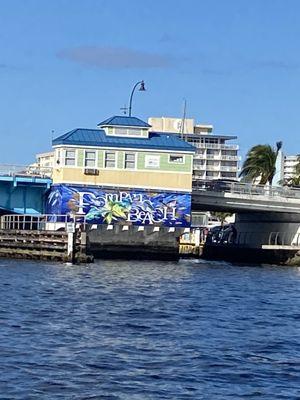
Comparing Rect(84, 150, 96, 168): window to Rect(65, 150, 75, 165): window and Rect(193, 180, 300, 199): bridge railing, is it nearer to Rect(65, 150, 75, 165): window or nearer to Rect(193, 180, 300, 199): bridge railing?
Rect(65, 150, 75, 165): window

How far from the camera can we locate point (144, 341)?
2803 centimetres

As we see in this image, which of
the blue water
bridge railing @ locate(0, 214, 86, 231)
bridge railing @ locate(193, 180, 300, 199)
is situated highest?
bridge railing @ locate(193, 180, 300, 199)

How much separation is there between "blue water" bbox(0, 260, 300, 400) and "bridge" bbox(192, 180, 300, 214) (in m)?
33.3

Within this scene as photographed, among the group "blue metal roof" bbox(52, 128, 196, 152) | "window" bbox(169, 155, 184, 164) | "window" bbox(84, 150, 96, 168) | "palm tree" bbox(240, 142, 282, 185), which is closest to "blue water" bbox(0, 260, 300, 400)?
"window" bbox(84, 150, 96, 168)

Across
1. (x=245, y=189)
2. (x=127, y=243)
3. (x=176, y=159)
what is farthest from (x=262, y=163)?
(x=127, y=243)

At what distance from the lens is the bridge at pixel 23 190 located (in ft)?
257

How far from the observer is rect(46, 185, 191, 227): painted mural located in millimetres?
78500

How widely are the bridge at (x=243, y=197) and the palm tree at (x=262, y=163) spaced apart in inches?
1310

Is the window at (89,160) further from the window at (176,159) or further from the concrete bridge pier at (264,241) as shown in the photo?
the concrete bridge pier at (264,241)

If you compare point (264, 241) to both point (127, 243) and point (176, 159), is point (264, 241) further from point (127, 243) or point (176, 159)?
point (127, 243)

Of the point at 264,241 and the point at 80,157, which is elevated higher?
the point at 80,157

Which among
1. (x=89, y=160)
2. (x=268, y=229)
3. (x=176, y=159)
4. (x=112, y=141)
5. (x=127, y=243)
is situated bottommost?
(x=127, y=243)

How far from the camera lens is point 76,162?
260ft

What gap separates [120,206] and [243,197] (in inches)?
438
